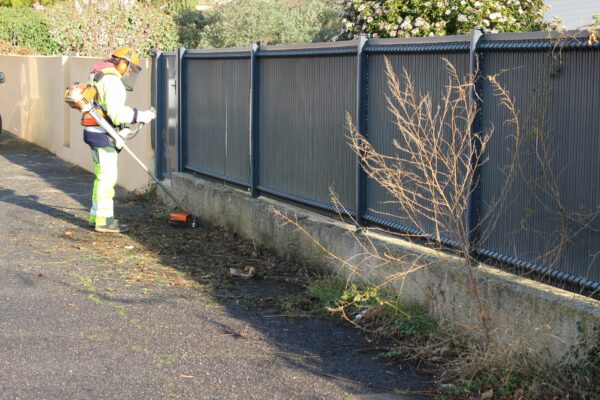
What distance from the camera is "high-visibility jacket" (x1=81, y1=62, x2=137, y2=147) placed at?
10.9 m

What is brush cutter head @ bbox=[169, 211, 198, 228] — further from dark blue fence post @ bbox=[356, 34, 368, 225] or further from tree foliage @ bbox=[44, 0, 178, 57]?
tree foliage @ bbox=[44, 0, 178, 57]

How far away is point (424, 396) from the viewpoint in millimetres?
5676

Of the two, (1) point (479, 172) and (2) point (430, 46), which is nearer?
(1) point (479, 172)

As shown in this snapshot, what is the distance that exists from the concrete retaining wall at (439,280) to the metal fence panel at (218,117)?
20.8 inches

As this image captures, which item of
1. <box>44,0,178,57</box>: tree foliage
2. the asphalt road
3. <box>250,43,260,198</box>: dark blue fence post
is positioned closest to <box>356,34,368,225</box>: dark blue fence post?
the asphalt road

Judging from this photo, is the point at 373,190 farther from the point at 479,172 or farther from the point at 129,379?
the point at 129,379

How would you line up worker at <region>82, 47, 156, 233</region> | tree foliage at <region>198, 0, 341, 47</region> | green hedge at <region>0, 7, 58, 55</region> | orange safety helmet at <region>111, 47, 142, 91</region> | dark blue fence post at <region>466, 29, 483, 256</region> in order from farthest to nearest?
green hedge at <region>0, 7, 58, 55</region>
tree foliage at <region>198, 0, 341, 47</region>
orange safety helmet at <region>111, 47, 142, 91</region>
worker at <region>82, 47, 156, 233</region>
dark blue fence post at <region>466, 29, 483, 256</region>

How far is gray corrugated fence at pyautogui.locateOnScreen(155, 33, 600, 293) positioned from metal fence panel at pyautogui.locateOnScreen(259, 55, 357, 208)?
0.6 inches

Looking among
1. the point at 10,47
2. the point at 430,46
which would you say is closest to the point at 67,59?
the point at 10,47

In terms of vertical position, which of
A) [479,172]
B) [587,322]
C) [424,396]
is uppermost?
[479,172]

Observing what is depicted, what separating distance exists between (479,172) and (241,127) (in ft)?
13.8

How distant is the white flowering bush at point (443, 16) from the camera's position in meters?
11.3

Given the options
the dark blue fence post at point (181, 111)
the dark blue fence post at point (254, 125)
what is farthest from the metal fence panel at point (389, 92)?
the dark blue fence post at point (181, 111)

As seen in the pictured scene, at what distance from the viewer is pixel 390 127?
25.0ft
